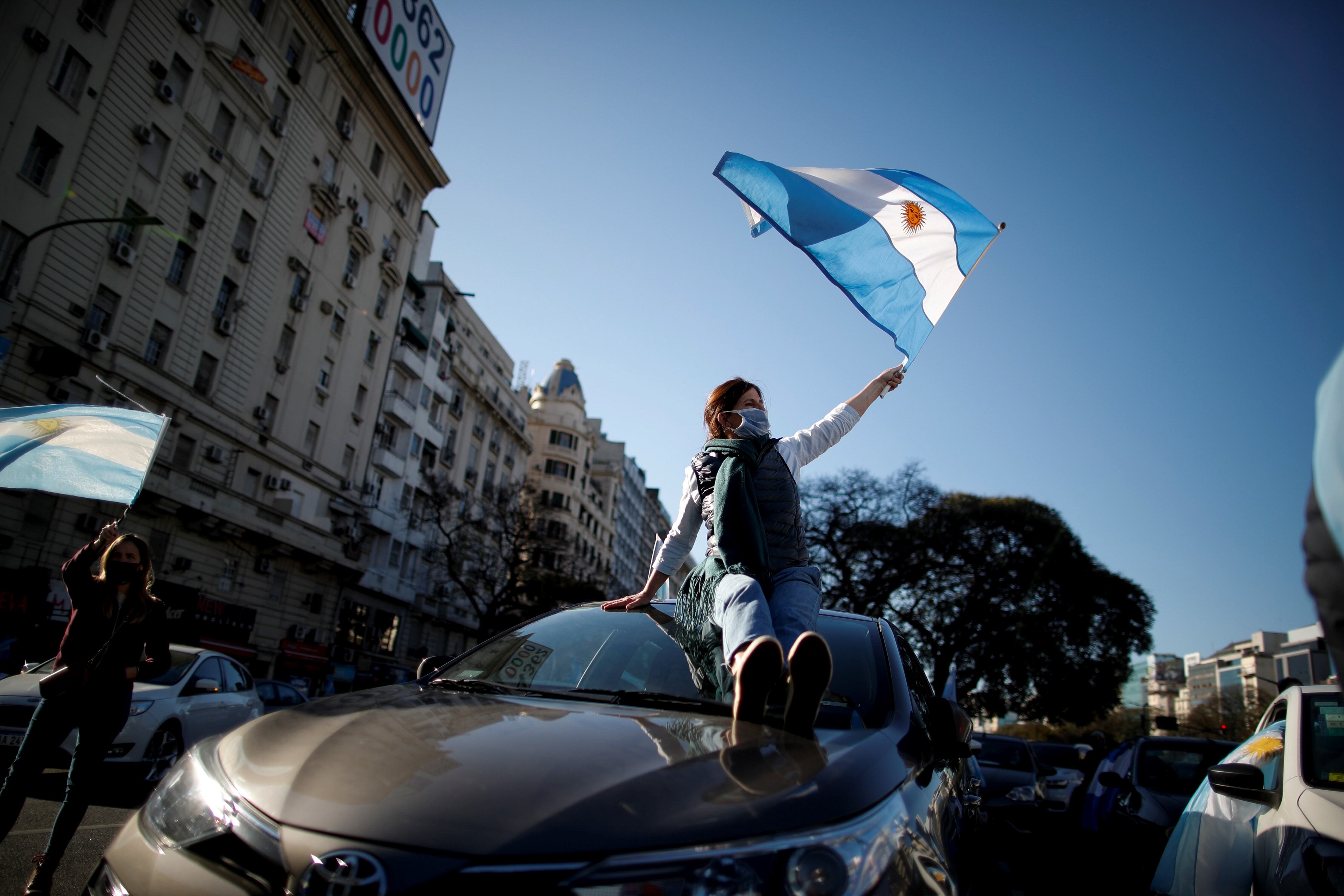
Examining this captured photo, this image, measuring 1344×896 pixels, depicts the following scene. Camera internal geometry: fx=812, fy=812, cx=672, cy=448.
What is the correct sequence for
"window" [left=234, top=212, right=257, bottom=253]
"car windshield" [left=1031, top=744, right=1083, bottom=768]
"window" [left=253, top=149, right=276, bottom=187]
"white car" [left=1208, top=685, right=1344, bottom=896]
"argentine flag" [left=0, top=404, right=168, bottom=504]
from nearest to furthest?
"white car" [left=1208, top=685, right=1344, bottom=896]
"argentine flag" [left=0, top=404, right=168, bottom=504]
"car windshield" [left=1031, top=744, right=1083, bottom=768]
"window" [left=234, top=212, right=257, bottom=253]
"window" [left=253, top=149, right=276, bottom=187]

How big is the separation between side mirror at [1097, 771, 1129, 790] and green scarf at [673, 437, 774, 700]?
5666mm

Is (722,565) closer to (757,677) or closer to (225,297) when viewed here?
(757,677)

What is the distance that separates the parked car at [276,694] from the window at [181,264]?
1564 cm

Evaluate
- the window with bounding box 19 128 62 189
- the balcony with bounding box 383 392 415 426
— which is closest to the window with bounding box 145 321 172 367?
the window with bounding box 19 128 62 189

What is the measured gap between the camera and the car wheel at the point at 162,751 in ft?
23.6

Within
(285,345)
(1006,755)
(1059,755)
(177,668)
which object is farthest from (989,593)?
(177,668)

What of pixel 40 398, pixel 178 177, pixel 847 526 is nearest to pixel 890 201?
pixel 40 398

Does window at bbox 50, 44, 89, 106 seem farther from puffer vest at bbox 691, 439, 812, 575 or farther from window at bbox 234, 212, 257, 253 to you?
puffer vest at bbox 691, 439, 812, 575

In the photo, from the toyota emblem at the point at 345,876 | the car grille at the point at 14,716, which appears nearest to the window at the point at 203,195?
the car grille at the point at 14,716

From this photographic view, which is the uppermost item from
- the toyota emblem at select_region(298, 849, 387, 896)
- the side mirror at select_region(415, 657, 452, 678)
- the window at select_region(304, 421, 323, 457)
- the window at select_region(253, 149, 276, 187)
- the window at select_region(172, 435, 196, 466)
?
the window at select_region(253, 149, 276, 187)

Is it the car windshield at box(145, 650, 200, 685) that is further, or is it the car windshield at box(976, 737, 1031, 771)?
the car windshield at box(976, 737, 1031, 771)

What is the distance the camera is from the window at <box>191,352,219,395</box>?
25062 mm

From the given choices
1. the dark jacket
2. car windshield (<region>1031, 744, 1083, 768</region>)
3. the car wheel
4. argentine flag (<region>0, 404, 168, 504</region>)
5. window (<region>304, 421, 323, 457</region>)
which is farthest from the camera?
window (<region>304, 421, 323, 457</region>)

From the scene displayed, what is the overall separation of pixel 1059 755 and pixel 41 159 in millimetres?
27393
